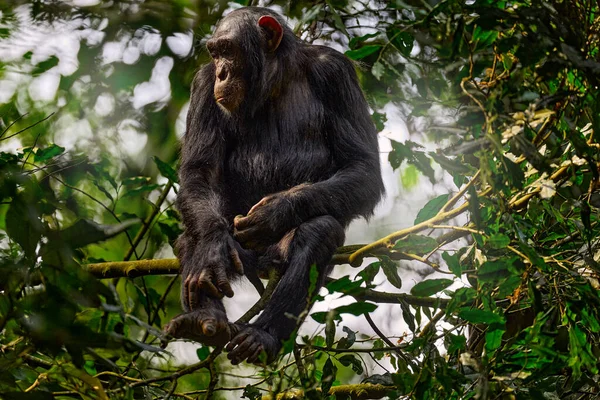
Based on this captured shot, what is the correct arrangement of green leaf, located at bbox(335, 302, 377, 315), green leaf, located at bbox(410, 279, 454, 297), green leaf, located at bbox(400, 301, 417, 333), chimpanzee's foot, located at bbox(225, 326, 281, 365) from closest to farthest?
green leaf, located at bbox(335, 302, 377, 315) < green leaf, located at bbox(410, 279, 454, 297) < green leaf, located at bbox(400, 301, 417, 333) < chimpanzee's foot, located at bbox(225, 326, 281, 365)

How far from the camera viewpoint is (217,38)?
14.8 feet

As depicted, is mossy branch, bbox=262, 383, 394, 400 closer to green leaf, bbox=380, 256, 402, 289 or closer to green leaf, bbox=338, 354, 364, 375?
green leaf, bbox=338, 354, 364, 375

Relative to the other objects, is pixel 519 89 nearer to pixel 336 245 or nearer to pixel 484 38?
pixel 484 38

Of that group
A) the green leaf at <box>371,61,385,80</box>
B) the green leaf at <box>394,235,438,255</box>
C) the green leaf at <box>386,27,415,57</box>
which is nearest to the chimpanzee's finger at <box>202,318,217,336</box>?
the green leaf at <box>394,235,438,255</box>

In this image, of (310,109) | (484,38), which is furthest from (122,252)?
(484,38)

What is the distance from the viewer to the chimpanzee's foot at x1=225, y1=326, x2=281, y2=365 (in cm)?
333

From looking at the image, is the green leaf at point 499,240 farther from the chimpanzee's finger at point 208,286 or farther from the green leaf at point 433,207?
the chimpanzee's finger at point 208,286

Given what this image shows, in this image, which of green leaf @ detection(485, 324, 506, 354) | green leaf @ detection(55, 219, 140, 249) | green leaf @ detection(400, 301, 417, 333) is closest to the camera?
green leaf @ detection(55, 219, 140, 249)

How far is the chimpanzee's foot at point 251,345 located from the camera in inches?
131

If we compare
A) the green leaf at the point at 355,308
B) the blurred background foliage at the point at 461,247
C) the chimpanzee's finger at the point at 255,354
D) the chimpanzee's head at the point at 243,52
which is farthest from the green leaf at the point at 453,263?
the chimpanzee's head at the point at 243,52

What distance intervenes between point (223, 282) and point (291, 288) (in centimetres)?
38

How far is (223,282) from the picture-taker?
3.69m

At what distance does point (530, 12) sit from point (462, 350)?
5.10ft

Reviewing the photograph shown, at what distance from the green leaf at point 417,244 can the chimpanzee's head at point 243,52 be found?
1.82 metres
